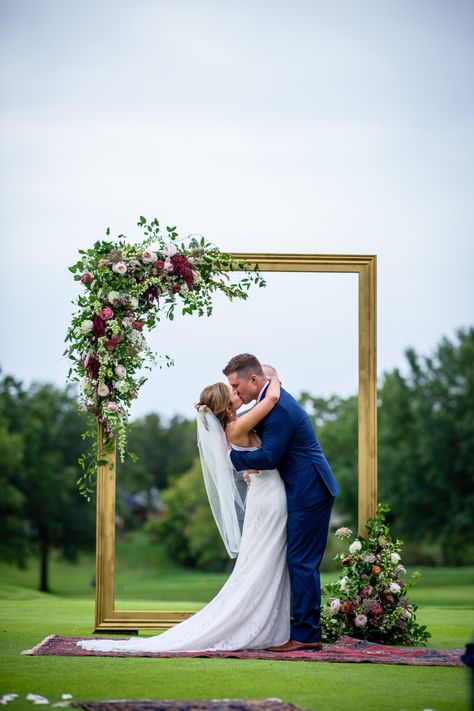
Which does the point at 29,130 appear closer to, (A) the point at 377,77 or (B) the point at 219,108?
(B) the point at 219,108

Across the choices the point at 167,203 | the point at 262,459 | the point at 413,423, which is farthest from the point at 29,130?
the point at 262,459

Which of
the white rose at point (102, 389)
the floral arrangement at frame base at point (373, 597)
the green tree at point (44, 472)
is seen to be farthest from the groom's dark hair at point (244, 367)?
the green tree at point (44, 472)

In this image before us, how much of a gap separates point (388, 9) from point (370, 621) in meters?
14.1

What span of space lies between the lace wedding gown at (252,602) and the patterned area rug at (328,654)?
0.15 metres

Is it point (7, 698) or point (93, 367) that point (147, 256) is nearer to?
point (93, 367)

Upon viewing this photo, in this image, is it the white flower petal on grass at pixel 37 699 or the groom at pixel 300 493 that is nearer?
the white flower petal on grass at pixel 37 699

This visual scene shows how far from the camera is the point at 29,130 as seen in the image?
940 inches

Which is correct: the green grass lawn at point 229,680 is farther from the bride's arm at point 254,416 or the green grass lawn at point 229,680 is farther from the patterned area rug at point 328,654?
the bride's arm at point 254,416

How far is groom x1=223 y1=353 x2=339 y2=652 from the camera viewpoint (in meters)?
8.30

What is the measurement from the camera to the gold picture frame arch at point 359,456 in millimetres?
9445

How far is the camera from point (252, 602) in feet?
27.1

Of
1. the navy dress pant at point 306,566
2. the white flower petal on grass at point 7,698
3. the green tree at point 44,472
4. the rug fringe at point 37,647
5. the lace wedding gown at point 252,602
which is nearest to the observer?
the white flower petal on grass at point 7,698

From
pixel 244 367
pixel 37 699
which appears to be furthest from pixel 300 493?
pixel 37 699

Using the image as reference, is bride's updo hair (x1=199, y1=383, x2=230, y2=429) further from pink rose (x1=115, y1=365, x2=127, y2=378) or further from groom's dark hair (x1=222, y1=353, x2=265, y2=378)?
pink rose (x1=115, y1=365, x2=127, y2=378)
